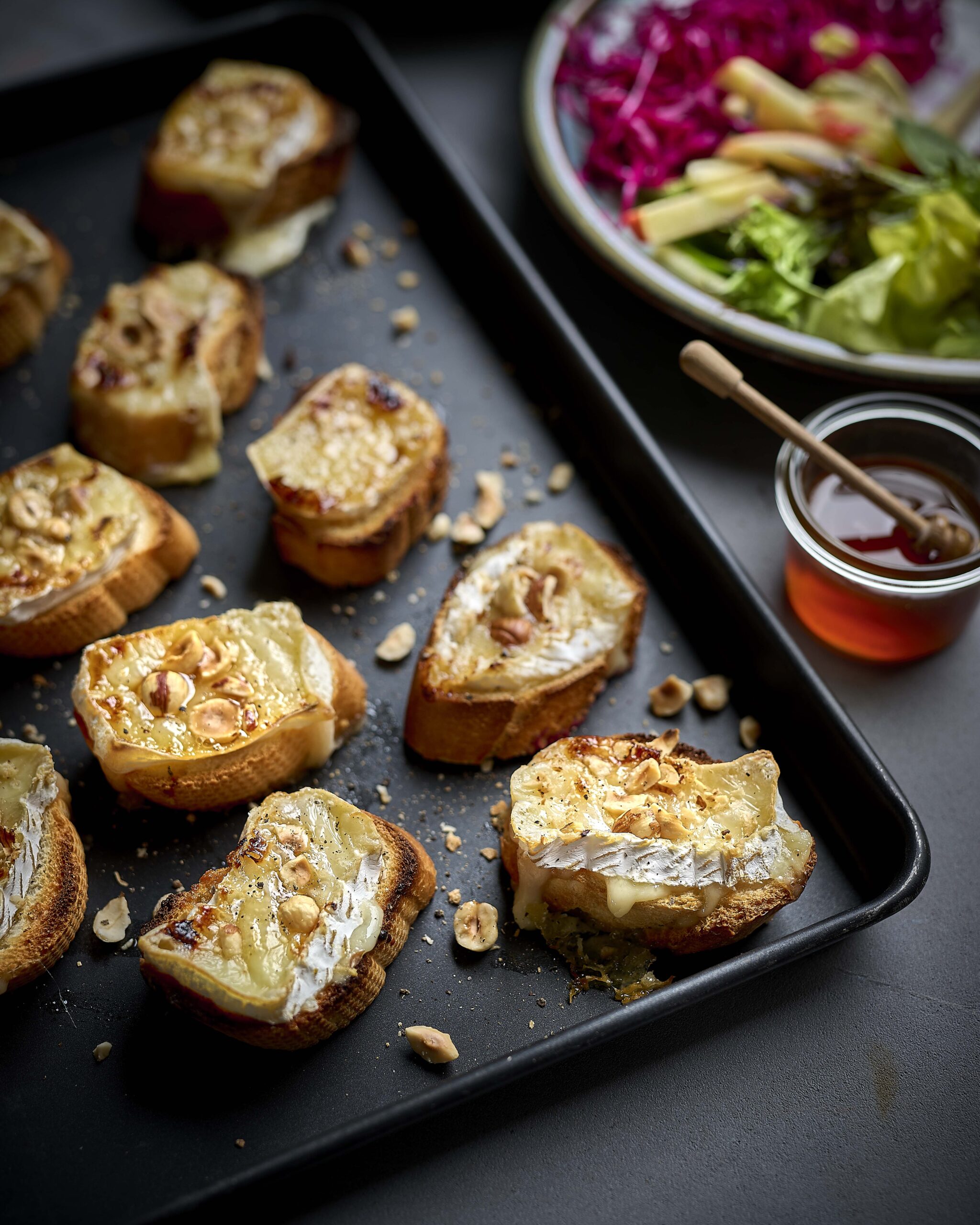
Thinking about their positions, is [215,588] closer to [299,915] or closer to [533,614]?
[533,614]

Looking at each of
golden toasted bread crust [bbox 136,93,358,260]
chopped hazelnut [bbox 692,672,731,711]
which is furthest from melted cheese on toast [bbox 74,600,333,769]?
→ golden toasted bread crust [bbox 136,93,358,260]

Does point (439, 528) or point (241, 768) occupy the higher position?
point (439, 528)

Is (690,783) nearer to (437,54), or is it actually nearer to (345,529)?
(345,529)

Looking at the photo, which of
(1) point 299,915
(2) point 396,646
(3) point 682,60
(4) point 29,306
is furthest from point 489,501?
(3) point 682,60

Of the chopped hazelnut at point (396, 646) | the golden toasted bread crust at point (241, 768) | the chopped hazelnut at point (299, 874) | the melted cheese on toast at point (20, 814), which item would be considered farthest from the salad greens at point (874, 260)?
the melted cheese on toast at point (20, 814)

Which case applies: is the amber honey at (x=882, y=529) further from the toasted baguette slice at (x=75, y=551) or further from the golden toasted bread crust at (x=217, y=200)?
the golden toasted bread crust at (x=217, y=200)

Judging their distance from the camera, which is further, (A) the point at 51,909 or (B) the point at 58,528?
(B) the point at 58,528
